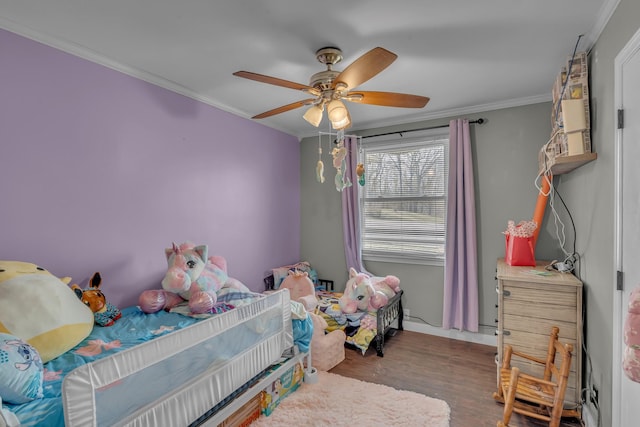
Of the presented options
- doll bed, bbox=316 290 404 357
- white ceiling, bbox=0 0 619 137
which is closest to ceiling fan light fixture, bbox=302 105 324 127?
white ceiling, bbox=0 0 619 137

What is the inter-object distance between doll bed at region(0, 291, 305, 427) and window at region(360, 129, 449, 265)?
1.78 m

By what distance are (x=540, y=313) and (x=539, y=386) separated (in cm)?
46

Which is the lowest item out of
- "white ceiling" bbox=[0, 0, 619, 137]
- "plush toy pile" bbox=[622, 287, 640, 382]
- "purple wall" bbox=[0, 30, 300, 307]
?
"plush toy pile" bbox=[622, 287, 640, 382]

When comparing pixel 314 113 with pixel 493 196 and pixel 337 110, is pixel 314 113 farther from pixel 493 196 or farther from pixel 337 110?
pixel 493 196

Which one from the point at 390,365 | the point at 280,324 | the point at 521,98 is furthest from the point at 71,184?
the point at 521,98

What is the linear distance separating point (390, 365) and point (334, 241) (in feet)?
5.23

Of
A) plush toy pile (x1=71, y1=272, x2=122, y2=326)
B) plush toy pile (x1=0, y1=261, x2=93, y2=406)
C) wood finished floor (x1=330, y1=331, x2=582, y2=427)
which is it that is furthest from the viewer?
wood finished floor (x1=330, y1=331, x2=582, y2=427)

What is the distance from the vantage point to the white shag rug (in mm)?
1934

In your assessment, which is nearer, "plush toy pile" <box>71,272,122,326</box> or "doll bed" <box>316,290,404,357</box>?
"plush toy pile" <box>71,272,122,326</box>

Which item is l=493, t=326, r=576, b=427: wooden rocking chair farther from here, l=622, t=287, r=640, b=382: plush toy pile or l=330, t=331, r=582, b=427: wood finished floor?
l=622, t=287, r=640, b=382: plush toy pile

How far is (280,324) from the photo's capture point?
2066mm

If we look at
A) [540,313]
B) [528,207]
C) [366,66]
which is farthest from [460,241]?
[366,66]

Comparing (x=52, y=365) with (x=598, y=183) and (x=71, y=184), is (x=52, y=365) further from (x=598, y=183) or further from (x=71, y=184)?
(x=598, y=183)

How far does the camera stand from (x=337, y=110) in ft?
5.98
